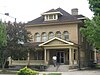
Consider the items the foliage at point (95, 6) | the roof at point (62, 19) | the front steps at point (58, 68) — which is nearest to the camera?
the foliage at point (95, 6)

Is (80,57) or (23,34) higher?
(23,34)

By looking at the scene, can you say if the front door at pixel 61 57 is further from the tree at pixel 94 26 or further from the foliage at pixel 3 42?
the tree at pixel 94 26

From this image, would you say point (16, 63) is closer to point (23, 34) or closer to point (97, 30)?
point (23, 34)

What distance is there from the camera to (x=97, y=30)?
21.5m

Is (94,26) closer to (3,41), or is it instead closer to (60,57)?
(3,41)

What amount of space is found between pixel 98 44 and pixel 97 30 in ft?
4.22

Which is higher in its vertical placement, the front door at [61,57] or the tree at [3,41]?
the tree at [3,41]

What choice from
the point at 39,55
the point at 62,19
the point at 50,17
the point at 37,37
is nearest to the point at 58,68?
the point at 39,55

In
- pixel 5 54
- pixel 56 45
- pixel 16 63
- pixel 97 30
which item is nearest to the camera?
pixel 97 30

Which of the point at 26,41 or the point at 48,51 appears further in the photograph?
the point at 48,51

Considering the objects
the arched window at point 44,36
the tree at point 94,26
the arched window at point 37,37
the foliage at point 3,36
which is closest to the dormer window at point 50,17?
the arched window at point 44,36

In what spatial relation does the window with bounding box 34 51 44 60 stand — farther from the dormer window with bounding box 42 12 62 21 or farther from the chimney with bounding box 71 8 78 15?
the chimney with bounding box 71 8 78 15

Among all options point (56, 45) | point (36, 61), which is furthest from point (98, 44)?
point (36, 61)

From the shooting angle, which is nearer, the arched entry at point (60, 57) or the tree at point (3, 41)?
the tree at point (3, 41)
